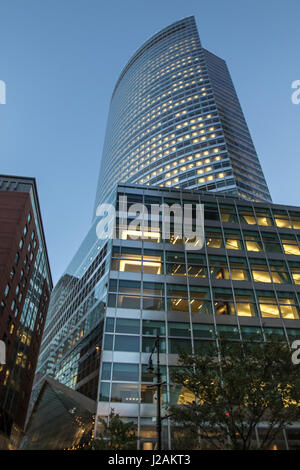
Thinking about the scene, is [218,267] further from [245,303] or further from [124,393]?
[124,393]

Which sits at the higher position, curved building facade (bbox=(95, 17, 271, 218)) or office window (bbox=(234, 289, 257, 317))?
curved building facade (bbox=(95, 17, 271, 218))

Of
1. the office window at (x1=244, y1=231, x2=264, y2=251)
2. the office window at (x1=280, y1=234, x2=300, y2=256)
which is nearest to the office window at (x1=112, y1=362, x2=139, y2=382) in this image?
the office window at (x1=244, y1=231, x2=264, y2=251)

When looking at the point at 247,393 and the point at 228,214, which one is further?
the point at 228,214

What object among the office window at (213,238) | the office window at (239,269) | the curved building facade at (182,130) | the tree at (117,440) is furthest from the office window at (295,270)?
the curved building facade at (182,130)

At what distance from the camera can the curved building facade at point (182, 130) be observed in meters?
80.2

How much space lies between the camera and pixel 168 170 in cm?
8600

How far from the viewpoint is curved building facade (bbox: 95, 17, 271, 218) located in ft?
263

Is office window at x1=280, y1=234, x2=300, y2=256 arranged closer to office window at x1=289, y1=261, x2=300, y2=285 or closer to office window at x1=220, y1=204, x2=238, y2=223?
office window at x1=289, y1=261, x2=300, y2=285

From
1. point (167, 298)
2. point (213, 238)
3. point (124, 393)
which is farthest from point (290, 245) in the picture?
point (124, 393)

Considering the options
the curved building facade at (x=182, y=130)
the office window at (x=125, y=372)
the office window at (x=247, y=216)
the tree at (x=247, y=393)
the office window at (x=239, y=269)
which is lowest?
the tree at (x=247, y=393)

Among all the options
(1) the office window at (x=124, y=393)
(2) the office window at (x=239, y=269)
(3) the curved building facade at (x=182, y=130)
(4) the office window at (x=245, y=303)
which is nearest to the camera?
(1) the office window at (x=124, y=393)

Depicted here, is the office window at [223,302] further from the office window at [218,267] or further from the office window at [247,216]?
the office window at [247,216]

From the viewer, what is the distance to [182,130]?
93.9 metres

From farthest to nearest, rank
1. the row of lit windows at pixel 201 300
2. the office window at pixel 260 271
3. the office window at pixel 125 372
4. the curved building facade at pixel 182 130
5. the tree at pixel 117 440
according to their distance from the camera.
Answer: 1. the curved building facade at pixel 182 130
2. the office window at pixel 260 271
3. the row of lit windows at pixel 201 300
4. the office window at pixel 125 372
5. the tree at pixel 117 440
